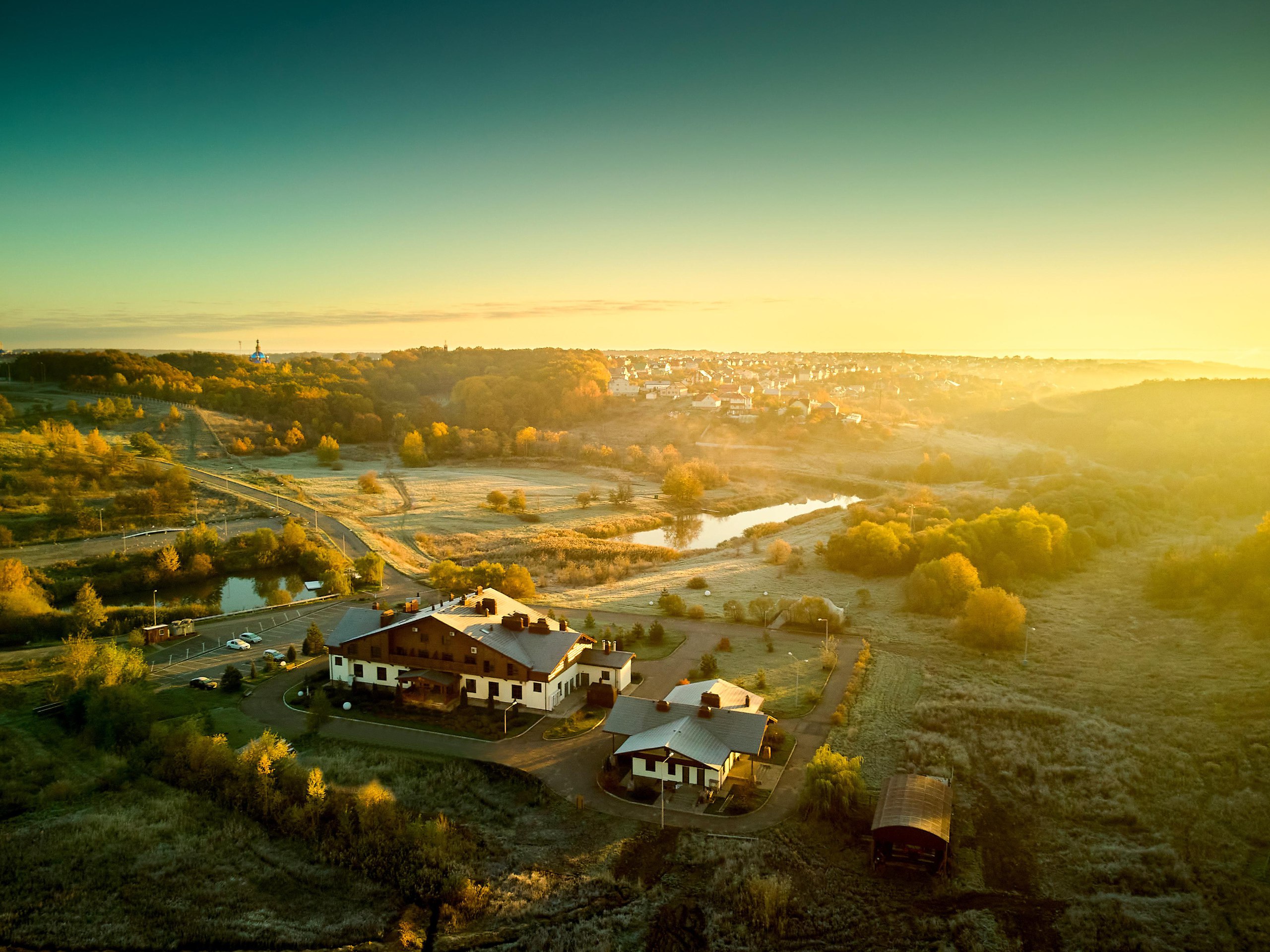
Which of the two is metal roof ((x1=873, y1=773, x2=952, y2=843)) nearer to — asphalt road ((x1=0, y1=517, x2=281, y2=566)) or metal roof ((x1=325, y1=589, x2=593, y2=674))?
metal roof ((x1=325, y1=589, x2=593, y2=674))

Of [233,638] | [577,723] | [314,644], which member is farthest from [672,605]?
[233,638]

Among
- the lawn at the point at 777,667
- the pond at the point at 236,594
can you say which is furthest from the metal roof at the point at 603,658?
the pond at the point at 236,594

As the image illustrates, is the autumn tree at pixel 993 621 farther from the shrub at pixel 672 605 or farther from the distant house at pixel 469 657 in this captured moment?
the distant house at pixel 469 657

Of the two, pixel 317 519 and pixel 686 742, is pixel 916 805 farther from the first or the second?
pixel 317 519

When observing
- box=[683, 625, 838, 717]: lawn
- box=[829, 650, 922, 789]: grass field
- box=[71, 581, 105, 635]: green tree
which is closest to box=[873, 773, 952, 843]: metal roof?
box=[829, 650, 922, 789]: grass field

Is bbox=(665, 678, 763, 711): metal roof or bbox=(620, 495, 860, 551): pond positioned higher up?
bbox=(665, 678, 763, 711): metal roof

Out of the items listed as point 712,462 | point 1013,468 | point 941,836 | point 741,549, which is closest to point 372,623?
point 941,836
